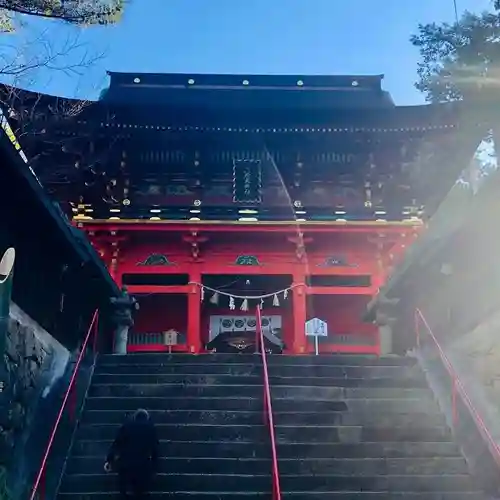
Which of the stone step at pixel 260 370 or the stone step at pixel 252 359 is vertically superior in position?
the stone step at pixel 252 359

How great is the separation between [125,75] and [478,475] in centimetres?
1811

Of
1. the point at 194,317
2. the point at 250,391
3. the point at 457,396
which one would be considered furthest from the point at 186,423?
the point at 194,317

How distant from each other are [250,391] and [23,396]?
130 inches

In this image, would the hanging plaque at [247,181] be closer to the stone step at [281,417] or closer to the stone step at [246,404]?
the stone step at [246,404]

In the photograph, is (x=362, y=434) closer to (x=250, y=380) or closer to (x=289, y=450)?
(x=289, y=450)

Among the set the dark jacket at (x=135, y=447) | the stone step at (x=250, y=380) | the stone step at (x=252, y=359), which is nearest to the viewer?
the dark jacket at (x=135, y=447)

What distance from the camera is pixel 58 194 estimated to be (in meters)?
17.9

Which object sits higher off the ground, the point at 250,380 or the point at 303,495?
the point at 250,380

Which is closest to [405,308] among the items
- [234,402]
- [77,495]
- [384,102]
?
[234,402]

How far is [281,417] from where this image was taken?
8555 mm

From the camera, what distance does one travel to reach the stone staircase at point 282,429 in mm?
7270

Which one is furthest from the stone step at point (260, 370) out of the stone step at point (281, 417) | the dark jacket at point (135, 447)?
the dark jacket at point (135, 447)

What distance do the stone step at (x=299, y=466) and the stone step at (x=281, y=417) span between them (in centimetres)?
81

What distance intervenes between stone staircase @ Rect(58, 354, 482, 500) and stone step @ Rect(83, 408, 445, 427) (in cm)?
1
